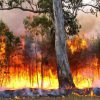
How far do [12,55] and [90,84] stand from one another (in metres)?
6.01

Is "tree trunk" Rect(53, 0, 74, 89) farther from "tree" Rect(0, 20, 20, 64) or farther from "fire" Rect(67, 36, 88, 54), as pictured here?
"fire" Rect(67, 36, 88, 54)

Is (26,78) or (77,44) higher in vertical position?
(77,44)

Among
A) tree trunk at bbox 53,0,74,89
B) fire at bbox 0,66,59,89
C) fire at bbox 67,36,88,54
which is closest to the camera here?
tree trunk at bbox 53,0,74,89

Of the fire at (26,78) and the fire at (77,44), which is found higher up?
the fire at (77,44)

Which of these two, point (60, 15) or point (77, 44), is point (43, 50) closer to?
A: point (77, 44)

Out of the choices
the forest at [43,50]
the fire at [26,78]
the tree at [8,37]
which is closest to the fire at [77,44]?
the forest at [43,50]

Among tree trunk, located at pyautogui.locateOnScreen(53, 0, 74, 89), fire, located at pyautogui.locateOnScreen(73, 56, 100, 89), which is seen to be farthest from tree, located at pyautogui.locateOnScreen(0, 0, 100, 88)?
fire, located at pyautogui.locateOnScreen(73, 56, 100, 89)

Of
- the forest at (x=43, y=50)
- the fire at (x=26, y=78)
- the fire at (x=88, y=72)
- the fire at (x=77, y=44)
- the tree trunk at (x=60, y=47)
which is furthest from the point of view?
the fire at (x=77, y=44)

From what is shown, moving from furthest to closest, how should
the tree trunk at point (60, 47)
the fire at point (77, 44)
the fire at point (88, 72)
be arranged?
the fire at point (77, 44), the fire at point (88, 72), the tree trunk at point (60, 47)

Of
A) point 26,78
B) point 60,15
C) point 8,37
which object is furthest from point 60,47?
point 26,78

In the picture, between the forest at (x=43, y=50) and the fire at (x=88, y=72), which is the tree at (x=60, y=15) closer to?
the forest at (x=43, y=50)

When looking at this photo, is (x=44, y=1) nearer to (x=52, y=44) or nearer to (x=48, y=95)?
(x=52, y=44)

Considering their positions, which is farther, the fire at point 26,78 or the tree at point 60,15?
the fire at point 26,78

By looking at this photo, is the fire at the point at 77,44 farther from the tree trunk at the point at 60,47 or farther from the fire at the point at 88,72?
the tree trunk at the point at 60,47
